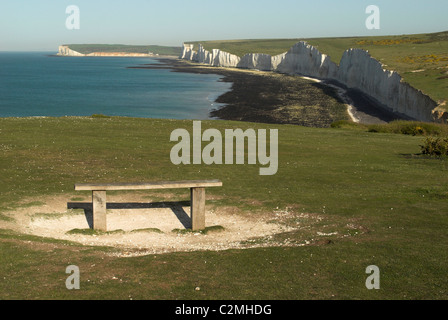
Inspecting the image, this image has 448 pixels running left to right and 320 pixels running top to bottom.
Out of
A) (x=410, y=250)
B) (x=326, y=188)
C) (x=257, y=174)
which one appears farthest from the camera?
(x=257, y=174)

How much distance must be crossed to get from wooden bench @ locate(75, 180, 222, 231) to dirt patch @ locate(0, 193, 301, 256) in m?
0.40

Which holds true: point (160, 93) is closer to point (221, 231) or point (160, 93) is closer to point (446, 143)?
point (446, 143)

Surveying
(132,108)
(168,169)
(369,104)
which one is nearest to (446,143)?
(168,169)

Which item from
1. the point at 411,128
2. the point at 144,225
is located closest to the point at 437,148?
the point at 411,128

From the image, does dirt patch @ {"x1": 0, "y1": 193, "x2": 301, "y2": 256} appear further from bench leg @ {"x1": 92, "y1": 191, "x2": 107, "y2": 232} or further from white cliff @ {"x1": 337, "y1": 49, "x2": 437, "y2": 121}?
white cliff @ {"x1": 337, "y1": 49, "x2": 437, "y2": 121}

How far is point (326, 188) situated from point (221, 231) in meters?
6.78

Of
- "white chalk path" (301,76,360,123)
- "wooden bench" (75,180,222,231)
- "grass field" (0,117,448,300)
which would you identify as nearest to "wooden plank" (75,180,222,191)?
"wooden bench" (75,180,222,231)

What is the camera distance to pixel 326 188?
21.2 metres

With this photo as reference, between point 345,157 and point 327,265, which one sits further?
point 345,157

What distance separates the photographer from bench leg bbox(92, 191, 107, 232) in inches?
638

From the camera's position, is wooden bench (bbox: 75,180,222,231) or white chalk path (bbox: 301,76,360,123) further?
white chalk path (bbox: 301,76,360,123)

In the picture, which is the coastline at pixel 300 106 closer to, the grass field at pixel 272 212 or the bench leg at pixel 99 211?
the grass field at pixel 272 212

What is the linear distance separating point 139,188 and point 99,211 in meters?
1.56

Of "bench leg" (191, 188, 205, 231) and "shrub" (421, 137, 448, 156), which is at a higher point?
"shrub" (421, 137, 448, 156)
